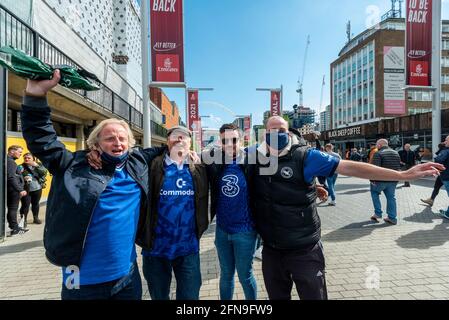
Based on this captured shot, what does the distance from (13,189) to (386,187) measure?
8.07m

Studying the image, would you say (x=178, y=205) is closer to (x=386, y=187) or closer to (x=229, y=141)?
(x=229, y=141)

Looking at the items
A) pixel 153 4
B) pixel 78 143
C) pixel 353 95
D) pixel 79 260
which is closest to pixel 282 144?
pixel 79 260

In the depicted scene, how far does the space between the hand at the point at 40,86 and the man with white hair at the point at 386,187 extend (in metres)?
6.32

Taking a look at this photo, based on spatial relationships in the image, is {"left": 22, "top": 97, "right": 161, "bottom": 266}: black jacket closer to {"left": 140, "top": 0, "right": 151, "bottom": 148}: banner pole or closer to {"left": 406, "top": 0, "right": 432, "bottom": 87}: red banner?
{"left": 140, "top": 0, "right": 151, "bottom": 148}: banner pole

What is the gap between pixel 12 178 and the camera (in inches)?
212

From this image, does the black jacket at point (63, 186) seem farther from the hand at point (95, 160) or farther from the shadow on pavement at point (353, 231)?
the shadow on pavement at point (353, 231)

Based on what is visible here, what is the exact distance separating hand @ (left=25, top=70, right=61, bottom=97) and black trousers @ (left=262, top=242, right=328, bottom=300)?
207cm

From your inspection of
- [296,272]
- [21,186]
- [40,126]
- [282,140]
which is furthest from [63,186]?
[21,186]

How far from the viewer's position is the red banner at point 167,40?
6379 millimetres

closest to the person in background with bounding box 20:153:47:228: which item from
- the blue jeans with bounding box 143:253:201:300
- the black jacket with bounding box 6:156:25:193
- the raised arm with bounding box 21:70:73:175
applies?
the black jacket with bounding box 6:156:25:193

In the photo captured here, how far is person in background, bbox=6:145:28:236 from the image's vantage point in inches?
212

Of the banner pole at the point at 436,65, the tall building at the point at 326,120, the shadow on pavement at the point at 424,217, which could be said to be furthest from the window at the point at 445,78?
the shadow on pavement at the point at 424,217
